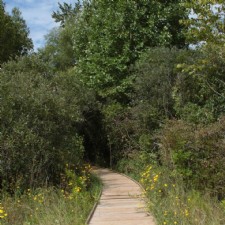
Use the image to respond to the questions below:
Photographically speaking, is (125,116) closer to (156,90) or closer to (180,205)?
(156,90)

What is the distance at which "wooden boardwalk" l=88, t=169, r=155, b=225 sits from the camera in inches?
335

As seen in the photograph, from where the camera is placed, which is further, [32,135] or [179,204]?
[32,135]

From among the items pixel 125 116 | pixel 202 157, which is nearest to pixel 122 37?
pixel 125 116

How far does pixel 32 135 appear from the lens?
11.3m

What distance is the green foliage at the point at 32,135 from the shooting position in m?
11.1

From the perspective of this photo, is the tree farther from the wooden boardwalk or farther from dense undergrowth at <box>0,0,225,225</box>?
the wooden boardwalk

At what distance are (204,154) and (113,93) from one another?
10.5 meters

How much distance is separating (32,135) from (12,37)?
50.2ft

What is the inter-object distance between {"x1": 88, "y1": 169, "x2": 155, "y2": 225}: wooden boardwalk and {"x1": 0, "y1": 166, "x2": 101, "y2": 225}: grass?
0.96ft

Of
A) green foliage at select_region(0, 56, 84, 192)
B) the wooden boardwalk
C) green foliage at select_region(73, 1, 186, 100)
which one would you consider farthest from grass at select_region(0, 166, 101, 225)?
green foliage at select_region(73, 1, 186, 100)

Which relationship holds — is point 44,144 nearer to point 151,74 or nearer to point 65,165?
point 65,165

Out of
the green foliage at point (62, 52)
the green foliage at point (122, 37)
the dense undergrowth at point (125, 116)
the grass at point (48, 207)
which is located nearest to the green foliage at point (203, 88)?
the dense undergrowth at point (125, 116)

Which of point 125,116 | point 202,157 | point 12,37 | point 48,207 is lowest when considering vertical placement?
point 48,207

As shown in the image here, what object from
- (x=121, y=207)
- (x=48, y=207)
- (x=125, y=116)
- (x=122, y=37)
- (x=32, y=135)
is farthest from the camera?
(x=122, y=37)
